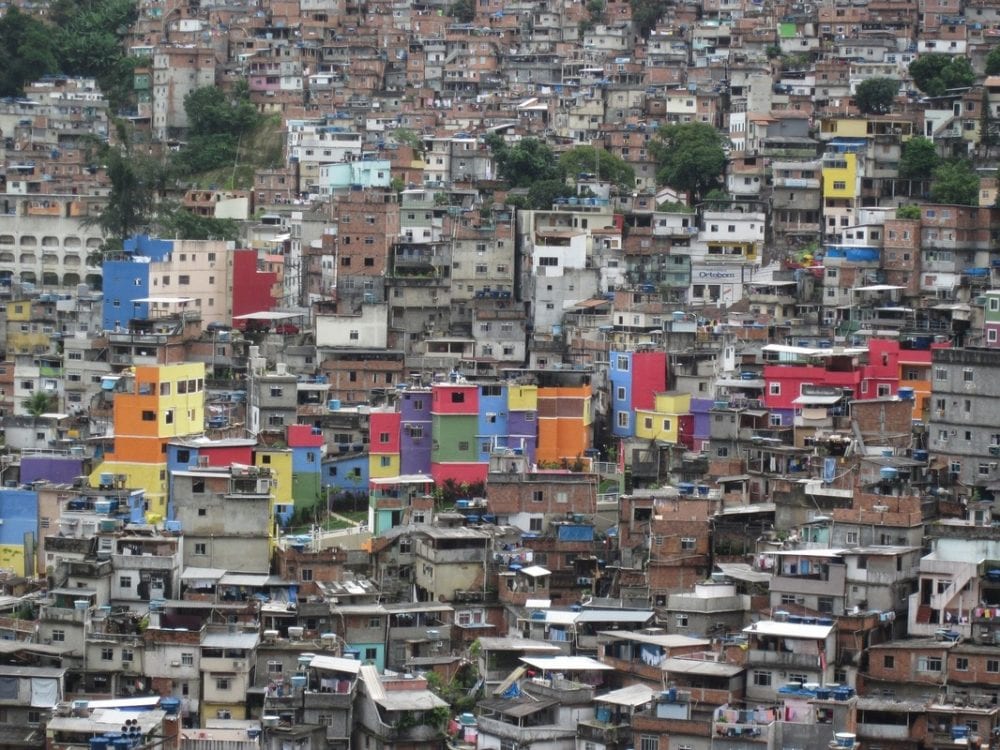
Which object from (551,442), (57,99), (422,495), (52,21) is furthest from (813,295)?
(52,21)

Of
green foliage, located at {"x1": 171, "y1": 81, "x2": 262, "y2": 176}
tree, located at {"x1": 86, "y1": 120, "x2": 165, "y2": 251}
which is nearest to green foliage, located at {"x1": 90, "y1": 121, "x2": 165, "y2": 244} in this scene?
tree, located at {"x1": 86, "y1": 120, "x2": 165, "y2": 251}

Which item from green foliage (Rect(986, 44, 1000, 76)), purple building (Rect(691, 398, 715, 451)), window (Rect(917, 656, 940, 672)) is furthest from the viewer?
green foliage (Rect(986, 44, 1000, 76))

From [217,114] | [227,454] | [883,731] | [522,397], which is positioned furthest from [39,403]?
[217,114]

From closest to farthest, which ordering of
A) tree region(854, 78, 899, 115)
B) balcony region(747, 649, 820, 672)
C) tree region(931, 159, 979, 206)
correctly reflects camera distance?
balcony region(747, 649, 820, 672)
tree region(931, 159, 979, 206)
tree region(854, 78, 899, 115)

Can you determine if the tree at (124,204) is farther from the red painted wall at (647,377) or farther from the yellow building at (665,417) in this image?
the yellow building at (665,417)

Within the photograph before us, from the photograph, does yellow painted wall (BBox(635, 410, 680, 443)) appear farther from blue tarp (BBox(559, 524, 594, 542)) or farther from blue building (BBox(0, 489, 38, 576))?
blue building (BBox(0, 489, 38, 576))

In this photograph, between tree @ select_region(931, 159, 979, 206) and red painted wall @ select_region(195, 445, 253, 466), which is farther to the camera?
tree @ select_region(931, 159, 979, 206)

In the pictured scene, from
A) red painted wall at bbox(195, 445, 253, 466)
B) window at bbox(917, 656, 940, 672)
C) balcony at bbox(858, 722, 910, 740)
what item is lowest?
balcony at bbox(858, 722, 910, 740)
